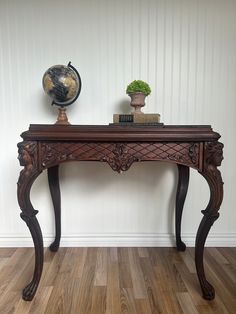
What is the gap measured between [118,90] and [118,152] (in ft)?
2.36

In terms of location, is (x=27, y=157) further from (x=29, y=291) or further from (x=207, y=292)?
(x=207, y=292)

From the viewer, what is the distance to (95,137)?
123 centimetres

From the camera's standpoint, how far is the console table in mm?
1228

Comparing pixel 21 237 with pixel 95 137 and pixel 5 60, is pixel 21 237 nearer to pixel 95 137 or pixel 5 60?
pixel 95 137

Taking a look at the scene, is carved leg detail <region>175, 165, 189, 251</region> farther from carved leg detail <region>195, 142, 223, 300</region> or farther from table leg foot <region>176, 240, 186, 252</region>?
carved leg detail <region>195, 142, 223, 300</region>

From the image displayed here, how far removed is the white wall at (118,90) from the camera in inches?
70.1

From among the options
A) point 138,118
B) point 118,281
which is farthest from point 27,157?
point 118,281

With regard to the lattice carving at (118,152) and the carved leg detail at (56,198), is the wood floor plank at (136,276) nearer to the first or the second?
the carved leg detail at (56,198)

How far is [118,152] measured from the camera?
1.25 metres

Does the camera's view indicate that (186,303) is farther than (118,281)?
No

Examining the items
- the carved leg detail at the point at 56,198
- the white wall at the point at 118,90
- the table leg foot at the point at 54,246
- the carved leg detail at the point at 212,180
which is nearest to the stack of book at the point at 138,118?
the carved leg detail at the point at 212,180

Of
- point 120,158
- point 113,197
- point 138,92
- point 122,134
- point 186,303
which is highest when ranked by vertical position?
point 138,92

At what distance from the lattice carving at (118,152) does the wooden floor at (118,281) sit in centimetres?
63

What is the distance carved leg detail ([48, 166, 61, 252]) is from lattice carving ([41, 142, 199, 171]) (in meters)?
0.51
